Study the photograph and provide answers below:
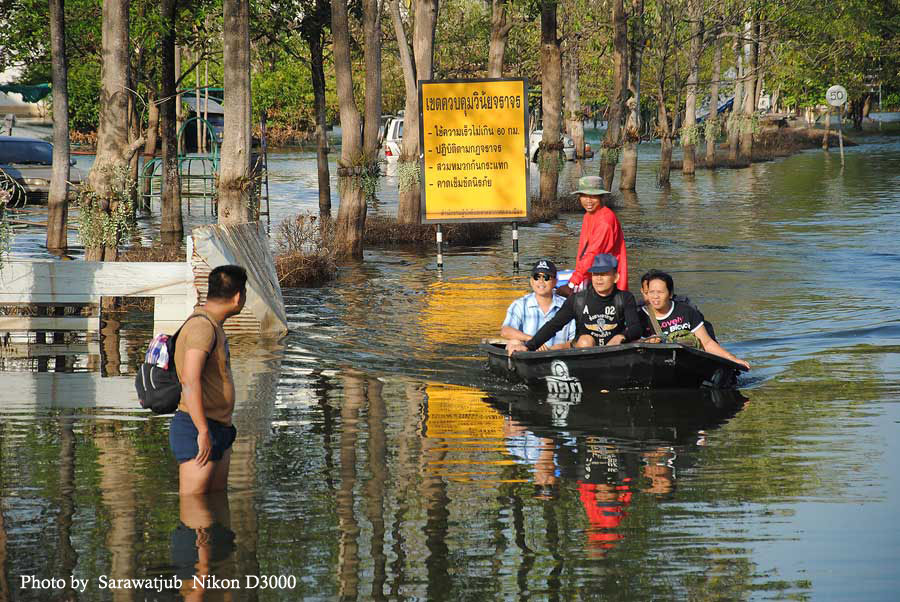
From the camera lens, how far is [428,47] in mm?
25125

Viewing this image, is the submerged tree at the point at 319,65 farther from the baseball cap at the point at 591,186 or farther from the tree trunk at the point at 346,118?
the baseball cap at the point at 591,186

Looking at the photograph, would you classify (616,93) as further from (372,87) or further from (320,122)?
(372,87)

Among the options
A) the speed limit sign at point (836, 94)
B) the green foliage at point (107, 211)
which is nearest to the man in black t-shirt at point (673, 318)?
the green foliage at point (107, 211)

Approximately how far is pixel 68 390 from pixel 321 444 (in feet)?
10.7

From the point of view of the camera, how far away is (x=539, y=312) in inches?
488

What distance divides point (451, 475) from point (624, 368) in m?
3.14

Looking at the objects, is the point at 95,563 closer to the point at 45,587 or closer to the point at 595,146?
the point at 45,587

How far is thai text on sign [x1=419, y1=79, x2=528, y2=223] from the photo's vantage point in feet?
71.8

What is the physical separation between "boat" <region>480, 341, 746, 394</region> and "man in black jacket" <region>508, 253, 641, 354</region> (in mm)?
266

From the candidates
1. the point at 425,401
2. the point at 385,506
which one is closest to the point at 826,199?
the point at 425,401

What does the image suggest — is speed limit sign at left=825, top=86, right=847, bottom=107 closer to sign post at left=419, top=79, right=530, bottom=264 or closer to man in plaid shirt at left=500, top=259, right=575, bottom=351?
sign post at left=419, top=79, right=530, bottom=264

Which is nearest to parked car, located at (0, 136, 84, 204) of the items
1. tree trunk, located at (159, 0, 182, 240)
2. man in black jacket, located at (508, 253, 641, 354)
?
tree trunk, located at (159, 0, 182, 240)

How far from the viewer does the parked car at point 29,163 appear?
30609 mm

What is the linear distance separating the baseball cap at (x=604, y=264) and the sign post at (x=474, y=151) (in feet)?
35.1
